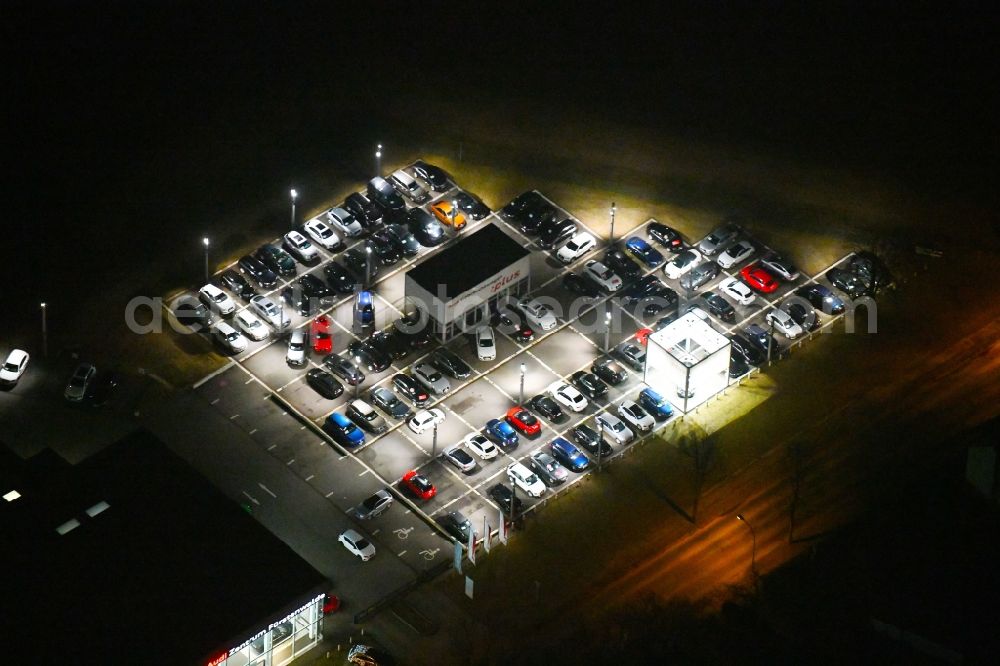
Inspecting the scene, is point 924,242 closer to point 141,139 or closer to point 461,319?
point 461,319

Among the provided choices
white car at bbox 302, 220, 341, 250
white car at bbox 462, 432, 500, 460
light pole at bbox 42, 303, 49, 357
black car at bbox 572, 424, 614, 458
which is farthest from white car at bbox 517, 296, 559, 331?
light pole at bbox 42, 303, 49, 357

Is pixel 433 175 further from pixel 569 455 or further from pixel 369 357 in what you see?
pixel 569 455

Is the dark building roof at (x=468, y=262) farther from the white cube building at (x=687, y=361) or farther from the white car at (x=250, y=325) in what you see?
the white cube building at (x=687, y=361)

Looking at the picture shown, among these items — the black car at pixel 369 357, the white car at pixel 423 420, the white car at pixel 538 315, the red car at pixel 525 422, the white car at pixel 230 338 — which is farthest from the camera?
the white car at pixel 538 315

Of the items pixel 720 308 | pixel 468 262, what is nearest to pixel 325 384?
pixel 468 262

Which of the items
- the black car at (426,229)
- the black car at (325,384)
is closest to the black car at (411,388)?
the black car at (325,384)

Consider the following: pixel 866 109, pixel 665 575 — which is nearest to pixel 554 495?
pixel 665 575

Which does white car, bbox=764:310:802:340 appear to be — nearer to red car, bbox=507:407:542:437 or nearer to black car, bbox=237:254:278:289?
red car, bbox=507:407:542:437
